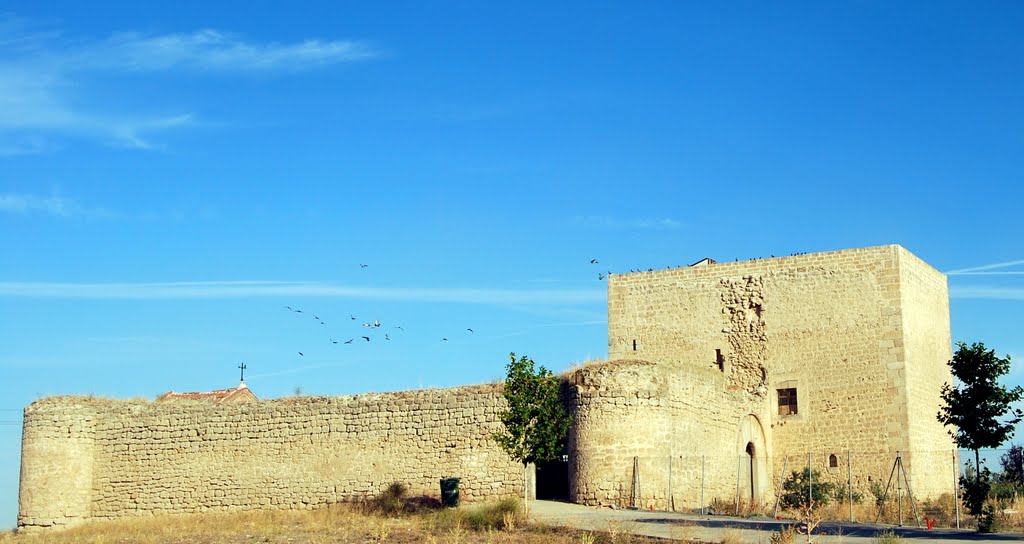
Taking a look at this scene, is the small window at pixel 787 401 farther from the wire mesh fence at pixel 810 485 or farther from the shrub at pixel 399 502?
the shrub at pixel 399 502

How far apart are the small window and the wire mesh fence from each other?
1.12 metres

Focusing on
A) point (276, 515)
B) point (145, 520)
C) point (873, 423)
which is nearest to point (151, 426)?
point (145, 520)

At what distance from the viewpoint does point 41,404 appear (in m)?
28.8

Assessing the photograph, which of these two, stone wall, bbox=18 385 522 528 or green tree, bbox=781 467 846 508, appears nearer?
stone wall, bbox=18 385 522 528

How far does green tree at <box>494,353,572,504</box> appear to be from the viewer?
24062 millimetres

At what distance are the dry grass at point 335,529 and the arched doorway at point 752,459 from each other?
8096 mm

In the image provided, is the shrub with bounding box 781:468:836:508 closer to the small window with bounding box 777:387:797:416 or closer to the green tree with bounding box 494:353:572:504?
the small window with bounding box 777:387:797:416

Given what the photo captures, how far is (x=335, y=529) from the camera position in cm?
2228

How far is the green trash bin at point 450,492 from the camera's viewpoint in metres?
25.2

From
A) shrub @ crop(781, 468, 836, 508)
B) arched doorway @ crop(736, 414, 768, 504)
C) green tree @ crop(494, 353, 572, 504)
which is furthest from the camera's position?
arched doorway @ crop(736, 414, 768, 504)

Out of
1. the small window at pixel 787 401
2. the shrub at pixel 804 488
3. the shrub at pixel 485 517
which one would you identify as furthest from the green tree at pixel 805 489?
the shrub at pixel 485 517

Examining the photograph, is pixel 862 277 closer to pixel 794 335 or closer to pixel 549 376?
pixel 794 335

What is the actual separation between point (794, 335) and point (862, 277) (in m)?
2.21

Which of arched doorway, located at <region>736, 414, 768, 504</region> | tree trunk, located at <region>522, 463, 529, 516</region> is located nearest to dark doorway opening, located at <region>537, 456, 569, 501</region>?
tree trunk, located at <region>522, 463, 529, 516</region>
